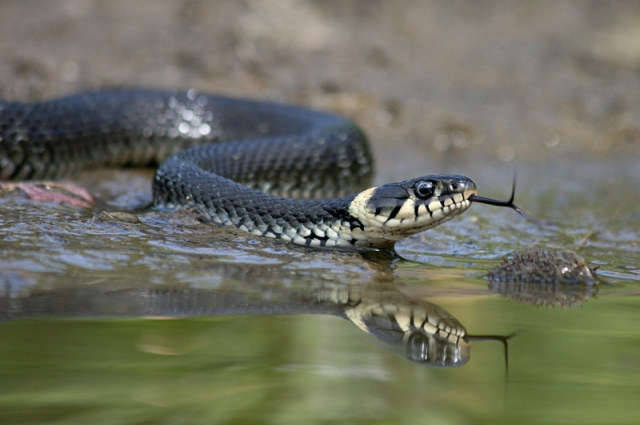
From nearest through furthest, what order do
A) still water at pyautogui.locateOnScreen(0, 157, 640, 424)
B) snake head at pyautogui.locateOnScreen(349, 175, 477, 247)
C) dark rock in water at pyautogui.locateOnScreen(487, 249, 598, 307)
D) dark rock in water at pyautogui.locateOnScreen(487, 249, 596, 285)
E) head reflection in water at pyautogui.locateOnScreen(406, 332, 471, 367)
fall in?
still water at pyautogui.locateOnScreen(0, 157, 640, 424) → head reflection in water at pyautogui.locateOnScreen(406, 332, 471, 367) → dark rock in water at pyautogui.locateOnScreen(487, 249, 598, 307) → dark rock in water at pyautogui.locateOnScreen(487, 249, 596, 285) → snake head at pyautogui.locateOnScreen(349, 175, 477, 247)

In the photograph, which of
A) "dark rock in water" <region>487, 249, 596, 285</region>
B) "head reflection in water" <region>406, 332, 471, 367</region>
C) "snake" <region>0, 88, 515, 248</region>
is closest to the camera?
"head reflection in water" <region>406, 332, 471, 367</region>

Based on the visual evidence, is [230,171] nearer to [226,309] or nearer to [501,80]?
[226,309]

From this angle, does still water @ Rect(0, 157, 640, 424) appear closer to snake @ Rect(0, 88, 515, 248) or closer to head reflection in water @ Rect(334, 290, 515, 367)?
head reflection in water @ Rect(334, 290, 515, 367)

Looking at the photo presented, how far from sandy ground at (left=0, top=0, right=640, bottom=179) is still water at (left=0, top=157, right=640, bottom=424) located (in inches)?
169

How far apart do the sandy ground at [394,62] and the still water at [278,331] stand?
4303 millimetres

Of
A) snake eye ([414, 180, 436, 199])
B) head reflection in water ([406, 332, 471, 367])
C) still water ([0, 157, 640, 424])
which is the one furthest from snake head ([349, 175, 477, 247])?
head reflection in water ([406, 332, 471, 367])

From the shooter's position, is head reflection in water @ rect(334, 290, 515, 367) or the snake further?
the snake

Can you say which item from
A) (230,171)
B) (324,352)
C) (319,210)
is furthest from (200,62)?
(324,352)

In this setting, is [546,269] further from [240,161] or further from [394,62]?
[394,62]

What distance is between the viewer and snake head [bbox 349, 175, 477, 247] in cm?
486

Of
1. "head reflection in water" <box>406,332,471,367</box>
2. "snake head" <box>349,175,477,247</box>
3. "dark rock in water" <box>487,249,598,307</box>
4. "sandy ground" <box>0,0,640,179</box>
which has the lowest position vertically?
"head reflection in water" <box>406,332,471,367</box>

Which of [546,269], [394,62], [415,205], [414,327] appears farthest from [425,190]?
[394,62]

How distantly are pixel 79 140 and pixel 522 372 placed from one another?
538cm

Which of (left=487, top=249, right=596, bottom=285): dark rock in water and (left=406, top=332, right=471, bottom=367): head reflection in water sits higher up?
(left=487, top=249, right=596, bottom=285): dark rock in water
